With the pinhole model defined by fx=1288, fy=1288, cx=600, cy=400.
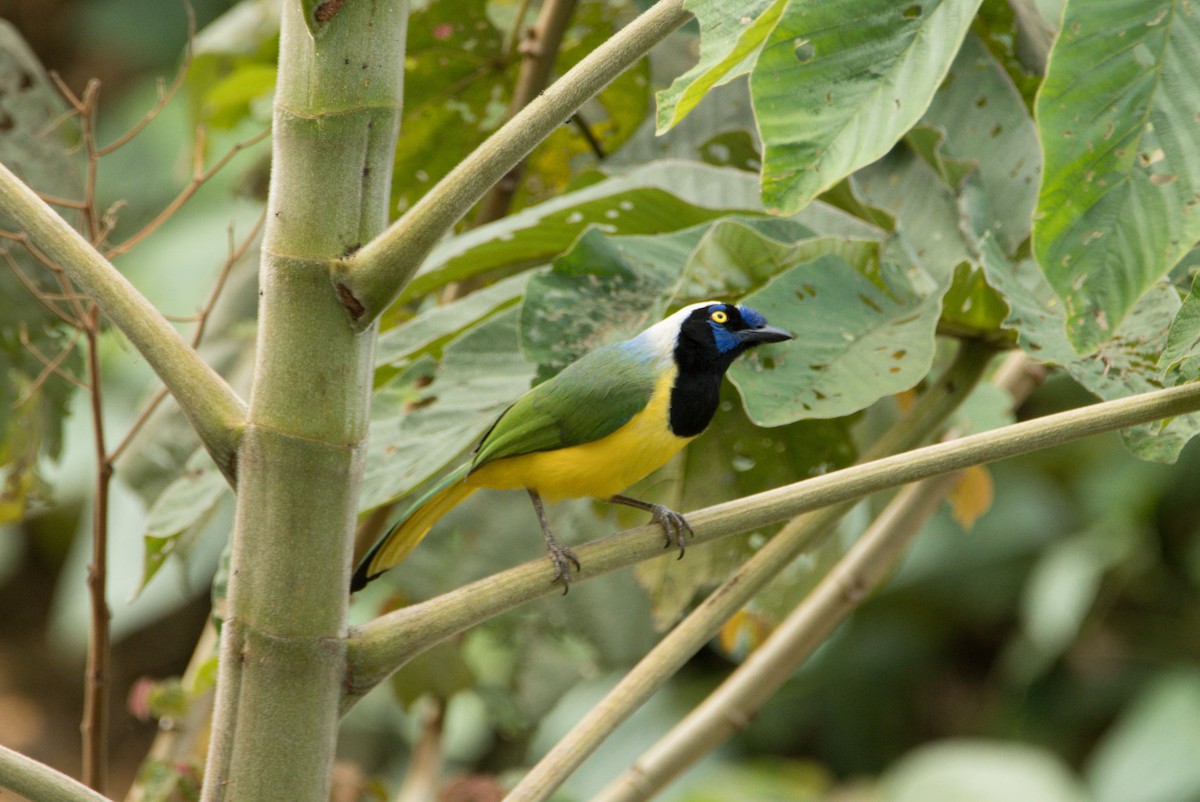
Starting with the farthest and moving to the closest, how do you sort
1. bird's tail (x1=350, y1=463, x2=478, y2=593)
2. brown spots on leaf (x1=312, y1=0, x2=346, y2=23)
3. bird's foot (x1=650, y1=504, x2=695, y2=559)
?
bird's tail (x1=350, y1=463, x2=478, y2=593)
bird's foot (x1=650, y1=504, x2=695, y2=559)
brown spots on leaf (x1=312, y1=0, x2=346, y2=23)

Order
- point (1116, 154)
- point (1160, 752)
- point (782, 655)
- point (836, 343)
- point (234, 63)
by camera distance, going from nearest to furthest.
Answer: point (1116, 154) → point (836, 343) → point (782, 655) → point (234, 63) → point (1160, 752)

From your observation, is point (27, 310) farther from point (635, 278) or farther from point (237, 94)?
point (635, 278)

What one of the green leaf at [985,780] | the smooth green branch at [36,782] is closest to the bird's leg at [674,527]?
the smooth green branch at [36,782]

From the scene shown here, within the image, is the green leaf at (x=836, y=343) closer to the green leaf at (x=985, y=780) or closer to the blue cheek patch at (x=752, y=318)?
the blue cheek patch at (x=752, y=318)

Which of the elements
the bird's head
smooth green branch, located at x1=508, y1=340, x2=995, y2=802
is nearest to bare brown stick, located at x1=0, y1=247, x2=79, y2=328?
the bird's head

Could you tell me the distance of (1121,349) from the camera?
1183 millimetres

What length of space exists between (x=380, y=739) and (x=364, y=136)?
155 inches

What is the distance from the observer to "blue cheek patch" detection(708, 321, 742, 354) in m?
1.43

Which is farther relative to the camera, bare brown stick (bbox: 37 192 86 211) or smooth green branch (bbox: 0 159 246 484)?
bare brown stick (bbox: 37 192 86 211)

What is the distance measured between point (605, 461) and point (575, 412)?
6 cm

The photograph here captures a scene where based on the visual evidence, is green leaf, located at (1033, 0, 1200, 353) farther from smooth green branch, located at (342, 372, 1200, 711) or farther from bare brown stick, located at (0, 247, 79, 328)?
bare brown stick, located at (0, 247, 79, 328)

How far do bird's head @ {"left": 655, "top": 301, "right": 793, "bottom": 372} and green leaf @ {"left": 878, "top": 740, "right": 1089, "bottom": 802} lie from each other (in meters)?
2.87

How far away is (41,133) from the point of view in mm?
1741

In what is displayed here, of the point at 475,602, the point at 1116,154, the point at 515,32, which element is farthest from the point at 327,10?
the point at 515,32
